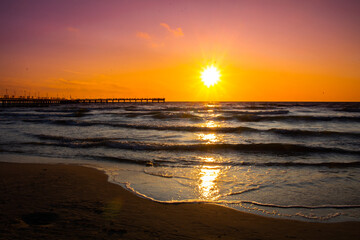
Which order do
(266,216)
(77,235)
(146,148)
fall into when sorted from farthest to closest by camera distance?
(146,148) < (266,216) < (77,235)

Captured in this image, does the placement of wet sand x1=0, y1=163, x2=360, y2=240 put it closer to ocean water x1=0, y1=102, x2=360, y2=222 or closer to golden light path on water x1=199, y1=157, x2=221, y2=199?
ocean water x1=0, y1=102, x2=360, y2=222

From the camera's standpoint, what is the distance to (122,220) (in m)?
4.06

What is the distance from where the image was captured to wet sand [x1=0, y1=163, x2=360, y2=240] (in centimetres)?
360

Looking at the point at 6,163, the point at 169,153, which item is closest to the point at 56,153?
the point at 6,163

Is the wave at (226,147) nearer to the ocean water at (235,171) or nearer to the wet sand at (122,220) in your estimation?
the ocean water at (235,171)

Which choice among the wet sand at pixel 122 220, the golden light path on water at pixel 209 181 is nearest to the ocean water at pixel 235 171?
the golden light path on water at pixel 209 181

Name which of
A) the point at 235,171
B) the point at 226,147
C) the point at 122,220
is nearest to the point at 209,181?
the point at 235,171

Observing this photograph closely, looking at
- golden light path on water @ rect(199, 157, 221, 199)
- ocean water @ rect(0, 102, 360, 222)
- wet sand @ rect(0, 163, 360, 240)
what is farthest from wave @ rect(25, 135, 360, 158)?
wet sand @ rect(0, 163, 360, 240)

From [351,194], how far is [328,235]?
2.39m

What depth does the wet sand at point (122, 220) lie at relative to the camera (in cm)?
360

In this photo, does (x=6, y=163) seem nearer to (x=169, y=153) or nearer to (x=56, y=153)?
(x=56, y=153)

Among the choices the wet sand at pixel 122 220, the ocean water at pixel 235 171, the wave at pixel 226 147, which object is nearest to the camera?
the wet sand at pixel 122 220

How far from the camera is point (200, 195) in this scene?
17.6 ft

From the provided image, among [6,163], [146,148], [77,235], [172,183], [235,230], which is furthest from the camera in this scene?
[146,148]
